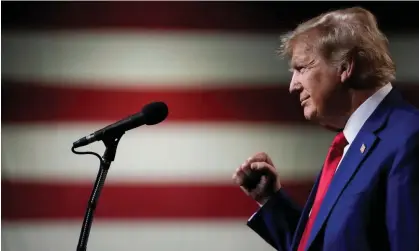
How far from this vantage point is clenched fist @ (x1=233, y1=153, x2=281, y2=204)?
1.05 metres

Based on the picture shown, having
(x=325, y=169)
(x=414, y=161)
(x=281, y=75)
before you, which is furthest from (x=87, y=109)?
(x=414, y=161)

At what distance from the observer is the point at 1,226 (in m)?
1.60

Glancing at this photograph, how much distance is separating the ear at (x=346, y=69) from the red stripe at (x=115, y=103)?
68 cm

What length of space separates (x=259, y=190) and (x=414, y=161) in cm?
36

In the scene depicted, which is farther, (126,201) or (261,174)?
(126,201)

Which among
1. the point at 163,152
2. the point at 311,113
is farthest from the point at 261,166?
the point at 163,152

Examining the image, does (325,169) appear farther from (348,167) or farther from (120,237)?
(120,237)

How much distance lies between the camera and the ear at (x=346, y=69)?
0.92 m

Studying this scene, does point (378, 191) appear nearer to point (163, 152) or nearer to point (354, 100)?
point (354, 100)

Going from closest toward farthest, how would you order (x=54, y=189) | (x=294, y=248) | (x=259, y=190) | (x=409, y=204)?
(x=409, y=204), (x=294, y=248), (x=259, y=190), (x=54, y=189)

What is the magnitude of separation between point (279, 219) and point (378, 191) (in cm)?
31

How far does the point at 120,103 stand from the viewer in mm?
1601

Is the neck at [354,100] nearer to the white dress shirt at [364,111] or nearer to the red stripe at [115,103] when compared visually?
the white dress shirt at [364,111]

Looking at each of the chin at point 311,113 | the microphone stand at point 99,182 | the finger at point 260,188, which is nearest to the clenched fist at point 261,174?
the finger at point 260,188
